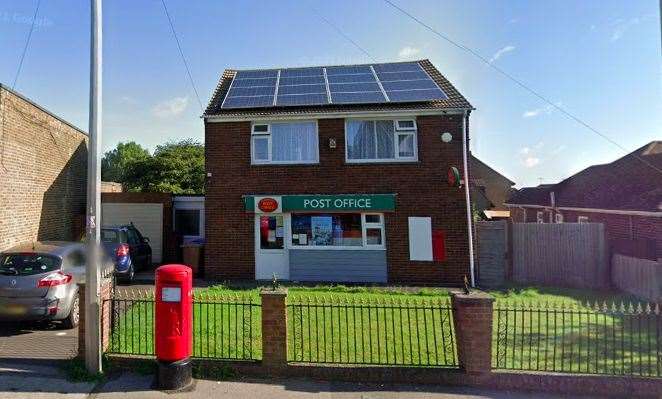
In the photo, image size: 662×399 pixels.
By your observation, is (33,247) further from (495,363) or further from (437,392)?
(495,363)

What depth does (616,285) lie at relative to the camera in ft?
37.5

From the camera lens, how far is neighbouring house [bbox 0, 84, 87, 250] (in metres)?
10.3

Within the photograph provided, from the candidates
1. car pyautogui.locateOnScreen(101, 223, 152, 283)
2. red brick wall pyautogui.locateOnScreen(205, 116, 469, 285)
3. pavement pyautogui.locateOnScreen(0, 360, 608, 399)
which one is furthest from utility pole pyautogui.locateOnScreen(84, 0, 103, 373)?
red brick wall pyautogui.locateOnScreen(205, 116, 469, 285)

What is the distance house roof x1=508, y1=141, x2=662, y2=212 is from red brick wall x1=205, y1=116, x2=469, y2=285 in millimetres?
5622

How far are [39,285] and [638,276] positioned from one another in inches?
518

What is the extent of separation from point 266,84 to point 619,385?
12198 millimetres

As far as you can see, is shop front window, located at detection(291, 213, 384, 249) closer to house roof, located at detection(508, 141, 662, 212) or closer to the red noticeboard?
the red noticeboard

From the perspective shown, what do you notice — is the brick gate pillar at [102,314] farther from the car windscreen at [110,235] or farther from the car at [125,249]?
the car windscreen at [110,235]

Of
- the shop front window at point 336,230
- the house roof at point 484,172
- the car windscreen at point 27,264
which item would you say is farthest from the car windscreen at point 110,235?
the house roof at point 484,172

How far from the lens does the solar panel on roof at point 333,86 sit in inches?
469

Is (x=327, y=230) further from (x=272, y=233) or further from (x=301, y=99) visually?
(x=301, y=99)

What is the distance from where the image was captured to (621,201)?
523 inches

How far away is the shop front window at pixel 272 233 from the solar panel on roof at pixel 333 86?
3.36 metres

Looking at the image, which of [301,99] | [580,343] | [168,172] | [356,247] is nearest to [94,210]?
[580,343]
